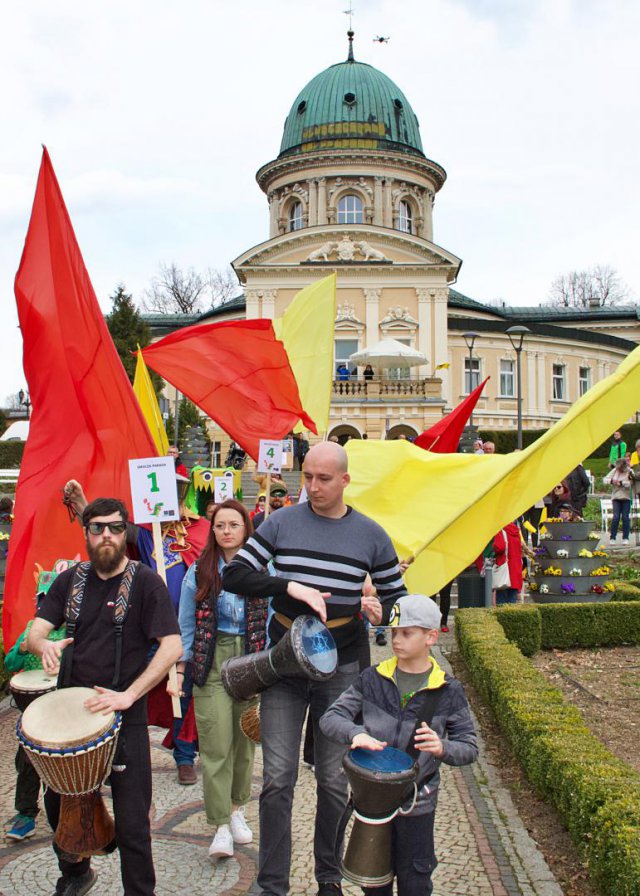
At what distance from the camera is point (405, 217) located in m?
55.9

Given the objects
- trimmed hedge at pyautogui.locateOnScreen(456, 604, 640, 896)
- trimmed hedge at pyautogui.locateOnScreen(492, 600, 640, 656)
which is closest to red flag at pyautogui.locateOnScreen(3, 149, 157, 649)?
trimmed hedge at pyautogui.locateOnScreen(456, 604, 640, 896)

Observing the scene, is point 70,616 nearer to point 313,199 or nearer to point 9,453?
point 9,453

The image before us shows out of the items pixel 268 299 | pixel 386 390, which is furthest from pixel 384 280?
pixel 386 390

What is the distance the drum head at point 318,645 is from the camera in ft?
14.7

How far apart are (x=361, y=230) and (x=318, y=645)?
46.2 m

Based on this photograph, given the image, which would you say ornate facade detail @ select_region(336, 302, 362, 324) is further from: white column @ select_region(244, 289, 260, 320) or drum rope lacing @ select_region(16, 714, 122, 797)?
drum rope lacing @ select_region(16, 714, 122, 797)

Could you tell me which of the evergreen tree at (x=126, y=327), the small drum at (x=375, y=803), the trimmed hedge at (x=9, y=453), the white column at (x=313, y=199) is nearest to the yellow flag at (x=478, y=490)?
the small drum at (x=375, y=803)

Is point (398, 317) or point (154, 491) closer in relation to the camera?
point (154, 491)

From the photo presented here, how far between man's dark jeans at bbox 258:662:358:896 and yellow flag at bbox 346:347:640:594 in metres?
2.20

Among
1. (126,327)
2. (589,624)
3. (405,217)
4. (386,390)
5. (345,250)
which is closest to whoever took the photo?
(589,624)

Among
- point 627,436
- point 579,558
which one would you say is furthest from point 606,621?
point 627,436

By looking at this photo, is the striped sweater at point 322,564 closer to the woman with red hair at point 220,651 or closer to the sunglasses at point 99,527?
the sunglasses at point 99,527

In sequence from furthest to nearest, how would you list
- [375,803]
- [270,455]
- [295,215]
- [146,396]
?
[295,215]
[146,396]
[270,455]
[375,803]

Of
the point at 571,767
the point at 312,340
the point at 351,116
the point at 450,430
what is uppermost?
the point at 351,116
